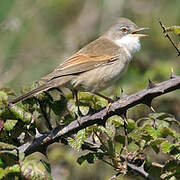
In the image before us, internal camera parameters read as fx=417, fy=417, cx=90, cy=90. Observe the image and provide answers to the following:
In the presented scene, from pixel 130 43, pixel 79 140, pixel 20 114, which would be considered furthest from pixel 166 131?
pixel 130 43

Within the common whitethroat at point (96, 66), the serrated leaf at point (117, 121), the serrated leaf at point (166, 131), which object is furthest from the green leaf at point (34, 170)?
the common whitethroat at point (96, 66)

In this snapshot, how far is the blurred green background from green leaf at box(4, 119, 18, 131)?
54.8 inches

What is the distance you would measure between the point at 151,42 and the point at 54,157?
3.59 metres

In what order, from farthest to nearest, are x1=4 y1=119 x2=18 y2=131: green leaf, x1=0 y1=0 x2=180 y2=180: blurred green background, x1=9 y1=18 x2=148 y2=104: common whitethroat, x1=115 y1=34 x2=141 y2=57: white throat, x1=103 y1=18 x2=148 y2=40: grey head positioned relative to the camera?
x1=103 y1=18 x2=148 y2=40: grey head → x1=115 y1=34 x2=141 y2=57: white throat → x1=0 y1=0 x2=180 y2=180: blurred green background → x1=9 y1=18 x2=148 y2=104: common whitethroat → x1=4 y1=119 x2=18 y2=131: green leaf

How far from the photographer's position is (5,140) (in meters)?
2.55

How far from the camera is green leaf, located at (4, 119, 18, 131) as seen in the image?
2.40 meters

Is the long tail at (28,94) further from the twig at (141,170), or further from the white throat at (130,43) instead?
the white throat at (130,43)

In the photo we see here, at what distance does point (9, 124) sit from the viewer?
2.42 m

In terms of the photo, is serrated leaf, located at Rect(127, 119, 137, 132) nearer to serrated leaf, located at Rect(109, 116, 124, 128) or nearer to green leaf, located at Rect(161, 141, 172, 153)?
serrated leaf, located at Rect(109, 116, 124, 128)

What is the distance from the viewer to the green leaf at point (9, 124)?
2.40 m

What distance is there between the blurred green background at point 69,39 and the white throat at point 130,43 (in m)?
0.24

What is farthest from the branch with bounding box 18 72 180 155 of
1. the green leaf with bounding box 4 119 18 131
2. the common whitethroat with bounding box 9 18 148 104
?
the common whitethroat with bounding box 9 18 148 104

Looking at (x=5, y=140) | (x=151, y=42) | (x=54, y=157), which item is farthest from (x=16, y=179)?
(x=151, y=42)

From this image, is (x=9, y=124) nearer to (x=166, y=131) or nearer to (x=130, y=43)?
(x=166, y=131)
